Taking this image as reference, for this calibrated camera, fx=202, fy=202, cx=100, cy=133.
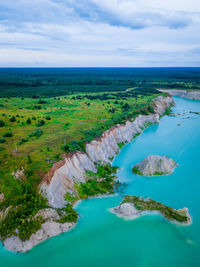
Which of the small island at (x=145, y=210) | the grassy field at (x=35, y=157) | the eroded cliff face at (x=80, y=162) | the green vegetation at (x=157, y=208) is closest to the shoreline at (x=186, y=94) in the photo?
the grassy field at (x=35, y=157)

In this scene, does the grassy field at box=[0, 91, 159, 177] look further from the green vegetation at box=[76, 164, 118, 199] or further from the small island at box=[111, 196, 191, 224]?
the small island at box=[111, 196, 191, 224]

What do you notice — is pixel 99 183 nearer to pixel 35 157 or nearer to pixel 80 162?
pixel 80 162

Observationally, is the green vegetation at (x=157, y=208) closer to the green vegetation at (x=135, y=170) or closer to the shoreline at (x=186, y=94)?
the green vegetation at (x=135, y=170)

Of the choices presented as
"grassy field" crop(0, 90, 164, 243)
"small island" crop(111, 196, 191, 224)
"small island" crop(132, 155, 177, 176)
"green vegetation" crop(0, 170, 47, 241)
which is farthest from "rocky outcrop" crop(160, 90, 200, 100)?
"green vegetation" crop(0, 170, 47, 241)

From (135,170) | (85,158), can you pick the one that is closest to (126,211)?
(135,170)

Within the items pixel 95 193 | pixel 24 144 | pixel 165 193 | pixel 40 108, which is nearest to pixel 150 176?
pixel 165 193
